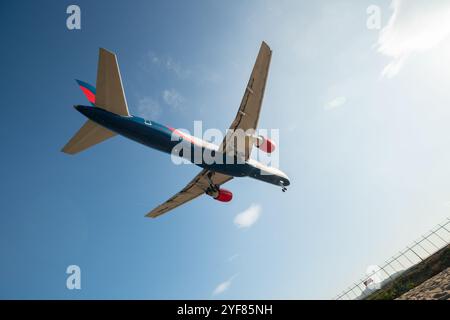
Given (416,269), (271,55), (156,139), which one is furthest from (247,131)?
(416,269)

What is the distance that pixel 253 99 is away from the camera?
48.2 ft

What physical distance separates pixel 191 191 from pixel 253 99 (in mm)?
10755

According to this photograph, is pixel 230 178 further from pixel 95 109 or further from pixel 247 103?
pixel 95 109

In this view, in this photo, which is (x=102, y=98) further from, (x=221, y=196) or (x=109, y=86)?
(x=221, y=196)

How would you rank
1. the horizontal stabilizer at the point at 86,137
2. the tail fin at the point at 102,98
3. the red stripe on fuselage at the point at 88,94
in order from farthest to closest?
the red stripe on fuselage at the point at 88,94, the horizontal stabilizer at the point at 86,137, the tail fin at the point at 102,98

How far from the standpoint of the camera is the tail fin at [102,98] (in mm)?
12965

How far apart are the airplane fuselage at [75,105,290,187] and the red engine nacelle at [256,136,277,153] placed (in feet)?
4.93

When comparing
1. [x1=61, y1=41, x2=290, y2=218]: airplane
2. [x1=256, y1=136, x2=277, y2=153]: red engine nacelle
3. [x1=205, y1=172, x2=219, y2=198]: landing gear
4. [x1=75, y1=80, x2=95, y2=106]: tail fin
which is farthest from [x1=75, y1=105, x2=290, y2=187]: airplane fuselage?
[x1=205, y1=172, x2=219, y2=198]: landing gear

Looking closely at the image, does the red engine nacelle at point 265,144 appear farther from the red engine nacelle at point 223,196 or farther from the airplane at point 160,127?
the red engine nacelle at point 223,196

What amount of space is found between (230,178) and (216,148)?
11.7 feet

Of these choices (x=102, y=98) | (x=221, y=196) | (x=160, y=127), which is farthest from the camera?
(x=221, y=196)

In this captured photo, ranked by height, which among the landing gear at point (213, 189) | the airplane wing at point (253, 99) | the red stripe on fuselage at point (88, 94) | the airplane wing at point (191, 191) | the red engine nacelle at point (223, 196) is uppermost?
the red stripe on fuselage at point (88, 94)

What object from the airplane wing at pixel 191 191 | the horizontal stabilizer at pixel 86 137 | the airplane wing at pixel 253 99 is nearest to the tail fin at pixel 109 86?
the horizontal stabilizer at pixel 86 137

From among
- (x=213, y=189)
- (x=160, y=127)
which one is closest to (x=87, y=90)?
Answer: (x=160, y=127)
